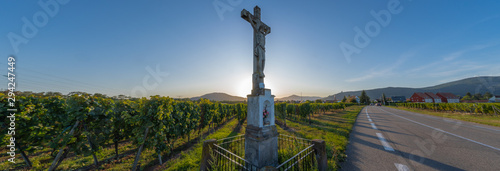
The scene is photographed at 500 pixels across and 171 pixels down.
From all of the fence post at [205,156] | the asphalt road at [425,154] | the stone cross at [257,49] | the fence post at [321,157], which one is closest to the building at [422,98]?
the asphalt road at [425,154]

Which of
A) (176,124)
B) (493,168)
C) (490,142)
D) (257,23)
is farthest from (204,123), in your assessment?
(490,142)

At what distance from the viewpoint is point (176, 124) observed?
742cm

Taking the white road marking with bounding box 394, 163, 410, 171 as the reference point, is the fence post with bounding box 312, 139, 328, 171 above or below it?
above

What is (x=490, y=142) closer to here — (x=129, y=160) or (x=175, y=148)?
(x=175, y=148)

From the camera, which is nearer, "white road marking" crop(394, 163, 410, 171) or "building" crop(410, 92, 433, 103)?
"white road marking" crop(394, 163, 410, 171)

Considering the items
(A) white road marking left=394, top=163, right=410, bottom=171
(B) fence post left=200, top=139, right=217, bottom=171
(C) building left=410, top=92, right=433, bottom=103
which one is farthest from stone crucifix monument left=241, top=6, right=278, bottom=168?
(C) building left=410, top=92, right=433, bottom=103

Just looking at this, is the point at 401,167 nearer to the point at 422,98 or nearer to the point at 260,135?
the point at 260,135

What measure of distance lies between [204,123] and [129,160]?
5.73 meters

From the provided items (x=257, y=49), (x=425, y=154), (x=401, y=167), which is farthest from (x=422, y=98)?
(x=257, y=49)

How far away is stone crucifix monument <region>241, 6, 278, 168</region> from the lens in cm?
464

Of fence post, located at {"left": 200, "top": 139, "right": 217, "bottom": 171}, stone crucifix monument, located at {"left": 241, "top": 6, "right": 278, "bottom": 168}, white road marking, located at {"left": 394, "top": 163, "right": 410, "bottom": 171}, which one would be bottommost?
white road marking, located at {"left": 394, "top": 163, "right": 410, "bottom": 171}

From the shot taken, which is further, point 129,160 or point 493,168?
point 129,160

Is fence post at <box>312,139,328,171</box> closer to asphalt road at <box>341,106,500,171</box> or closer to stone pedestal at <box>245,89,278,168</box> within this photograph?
asphalt road at <box>341,106,500,171</box>

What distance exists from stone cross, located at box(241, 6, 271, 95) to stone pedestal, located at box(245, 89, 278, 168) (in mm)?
336
